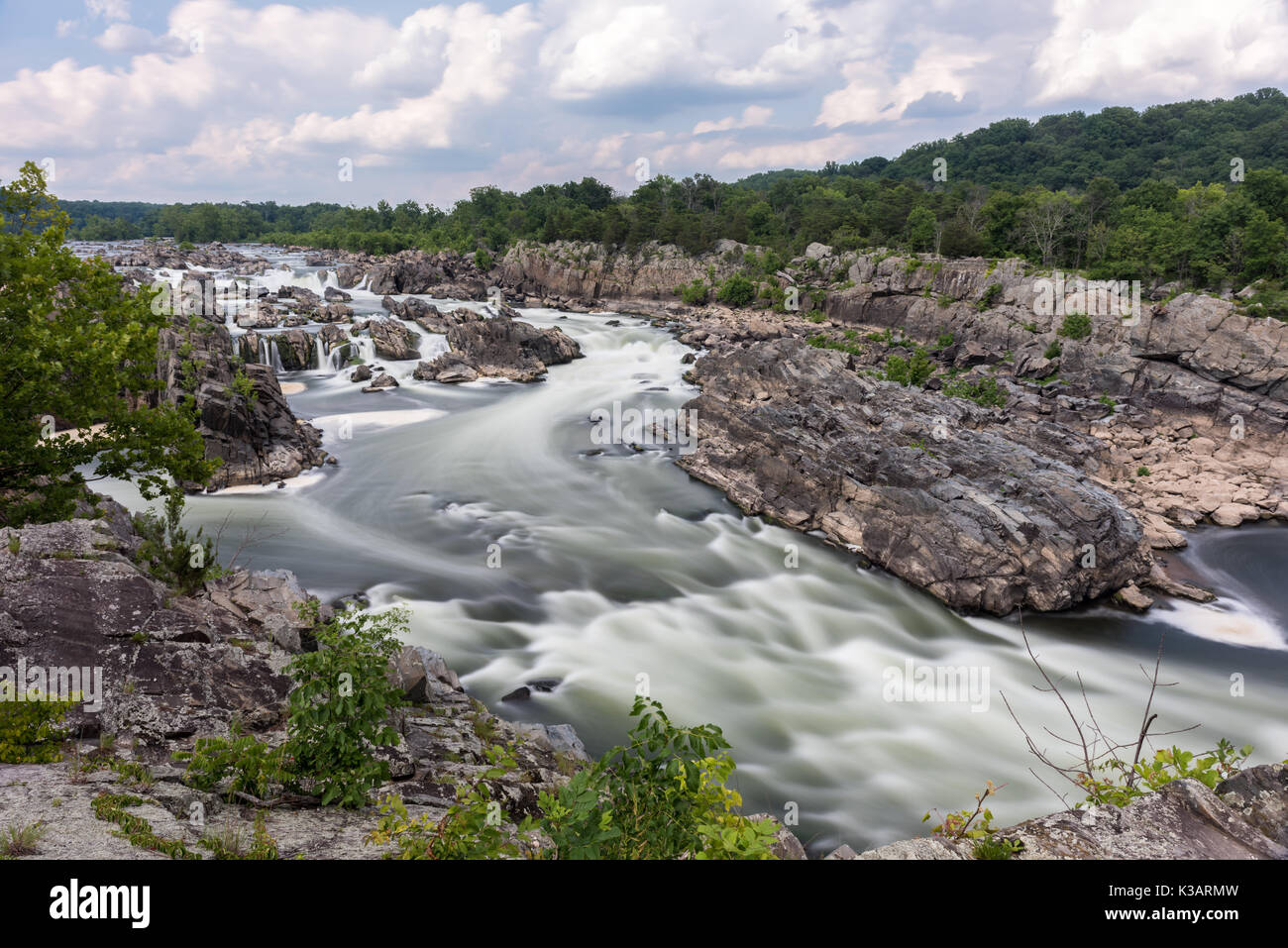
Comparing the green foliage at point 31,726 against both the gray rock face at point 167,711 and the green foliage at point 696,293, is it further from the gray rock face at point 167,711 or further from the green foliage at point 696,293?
the green foliage at point 696,293

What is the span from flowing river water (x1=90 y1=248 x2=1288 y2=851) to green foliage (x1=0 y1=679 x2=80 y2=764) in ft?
29.9

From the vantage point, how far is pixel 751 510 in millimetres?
27531

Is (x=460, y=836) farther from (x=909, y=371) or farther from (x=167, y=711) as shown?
(x=909, y=371)

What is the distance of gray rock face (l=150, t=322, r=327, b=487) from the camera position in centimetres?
2680

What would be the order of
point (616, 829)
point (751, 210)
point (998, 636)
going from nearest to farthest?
point (616, 829) → point (998, 636) → point (751, 210)

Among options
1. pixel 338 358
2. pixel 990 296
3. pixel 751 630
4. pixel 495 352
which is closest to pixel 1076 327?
pixel 990 296

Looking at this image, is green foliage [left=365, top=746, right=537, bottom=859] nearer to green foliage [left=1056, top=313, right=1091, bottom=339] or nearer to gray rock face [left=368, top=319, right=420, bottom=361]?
gray rock face [left=368, top=319, right=420, bottom=361]

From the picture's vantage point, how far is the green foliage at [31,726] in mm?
6848

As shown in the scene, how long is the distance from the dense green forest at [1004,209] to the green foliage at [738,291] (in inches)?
343

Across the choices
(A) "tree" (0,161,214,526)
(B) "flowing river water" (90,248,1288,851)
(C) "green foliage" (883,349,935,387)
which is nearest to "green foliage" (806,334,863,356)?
(C) "green foliage" (883,349,935,387)

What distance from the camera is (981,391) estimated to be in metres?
40.6
